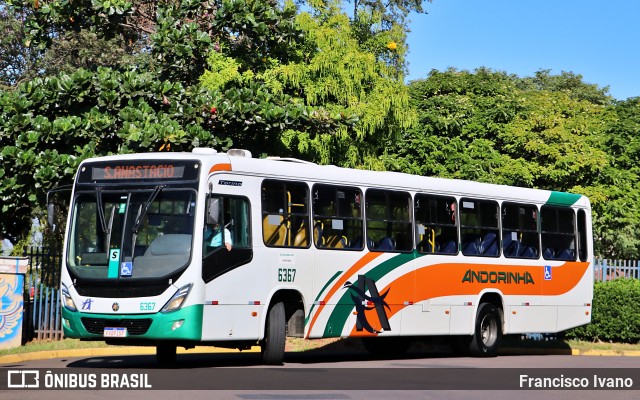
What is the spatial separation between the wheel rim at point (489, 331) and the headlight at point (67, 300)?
891 cm

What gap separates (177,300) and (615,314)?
13.9m

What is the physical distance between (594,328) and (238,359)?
35.0ft

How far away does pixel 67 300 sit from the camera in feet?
58.1

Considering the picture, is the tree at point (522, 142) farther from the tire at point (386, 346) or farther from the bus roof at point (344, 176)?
the tire at point (386, 346)

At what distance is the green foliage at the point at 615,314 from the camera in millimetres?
27547

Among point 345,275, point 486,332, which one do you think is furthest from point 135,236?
point 486,332

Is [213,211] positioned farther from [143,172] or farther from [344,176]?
[344,176]

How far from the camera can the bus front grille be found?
1697cm

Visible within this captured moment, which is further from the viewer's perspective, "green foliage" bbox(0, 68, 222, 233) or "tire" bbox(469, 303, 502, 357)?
"green foliage" bbox(0, 68, 222, 233)

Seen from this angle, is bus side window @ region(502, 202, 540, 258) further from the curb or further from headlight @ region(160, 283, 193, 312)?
headlight @ region(160, 283, 193, 312)

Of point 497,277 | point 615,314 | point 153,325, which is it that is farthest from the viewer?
point 615,314

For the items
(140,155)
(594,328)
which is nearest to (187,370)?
(140,155)

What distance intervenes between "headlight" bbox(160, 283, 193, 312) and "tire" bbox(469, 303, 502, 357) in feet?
25.6

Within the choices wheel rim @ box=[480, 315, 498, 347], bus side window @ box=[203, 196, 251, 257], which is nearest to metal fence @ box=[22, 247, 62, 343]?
bus side window @ box=[203, 196, 251, 257]
